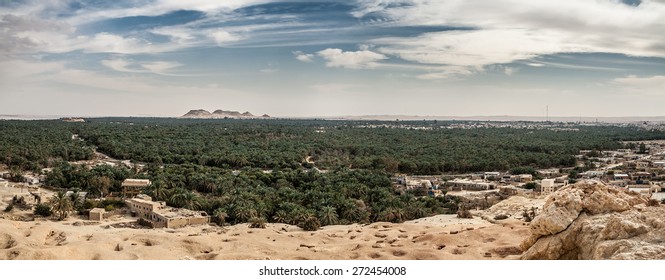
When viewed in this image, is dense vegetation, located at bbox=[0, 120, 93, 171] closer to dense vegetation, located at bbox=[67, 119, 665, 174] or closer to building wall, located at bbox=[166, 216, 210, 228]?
dense vegetation, located at bbox=[67, 119, 665, 174]

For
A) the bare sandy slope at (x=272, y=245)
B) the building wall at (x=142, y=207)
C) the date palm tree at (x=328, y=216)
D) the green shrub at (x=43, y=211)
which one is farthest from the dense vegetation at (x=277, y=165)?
the bare sandy slope at (x=272, y=245)

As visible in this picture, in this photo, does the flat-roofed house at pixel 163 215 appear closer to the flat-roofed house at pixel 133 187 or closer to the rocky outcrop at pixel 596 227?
the flat-roofed house at pixel 133 187

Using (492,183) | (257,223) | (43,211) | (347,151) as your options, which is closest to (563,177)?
(492,183)

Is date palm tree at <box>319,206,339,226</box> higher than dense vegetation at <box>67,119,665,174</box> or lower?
lower

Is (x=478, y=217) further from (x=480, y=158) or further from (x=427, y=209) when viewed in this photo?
(x=480, y=158)

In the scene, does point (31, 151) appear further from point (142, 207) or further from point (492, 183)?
point (492, 183)

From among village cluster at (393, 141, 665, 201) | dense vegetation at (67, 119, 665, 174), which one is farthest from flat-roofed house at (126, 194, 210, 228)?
village cluster at (393, 141, 665, 201)

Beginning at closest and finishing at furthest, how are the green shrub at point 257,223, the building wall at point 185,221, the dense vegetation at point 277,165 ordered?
the green shrub at point 257,223, the building wall at point 185,221, the dense vegetation at point 277,165
